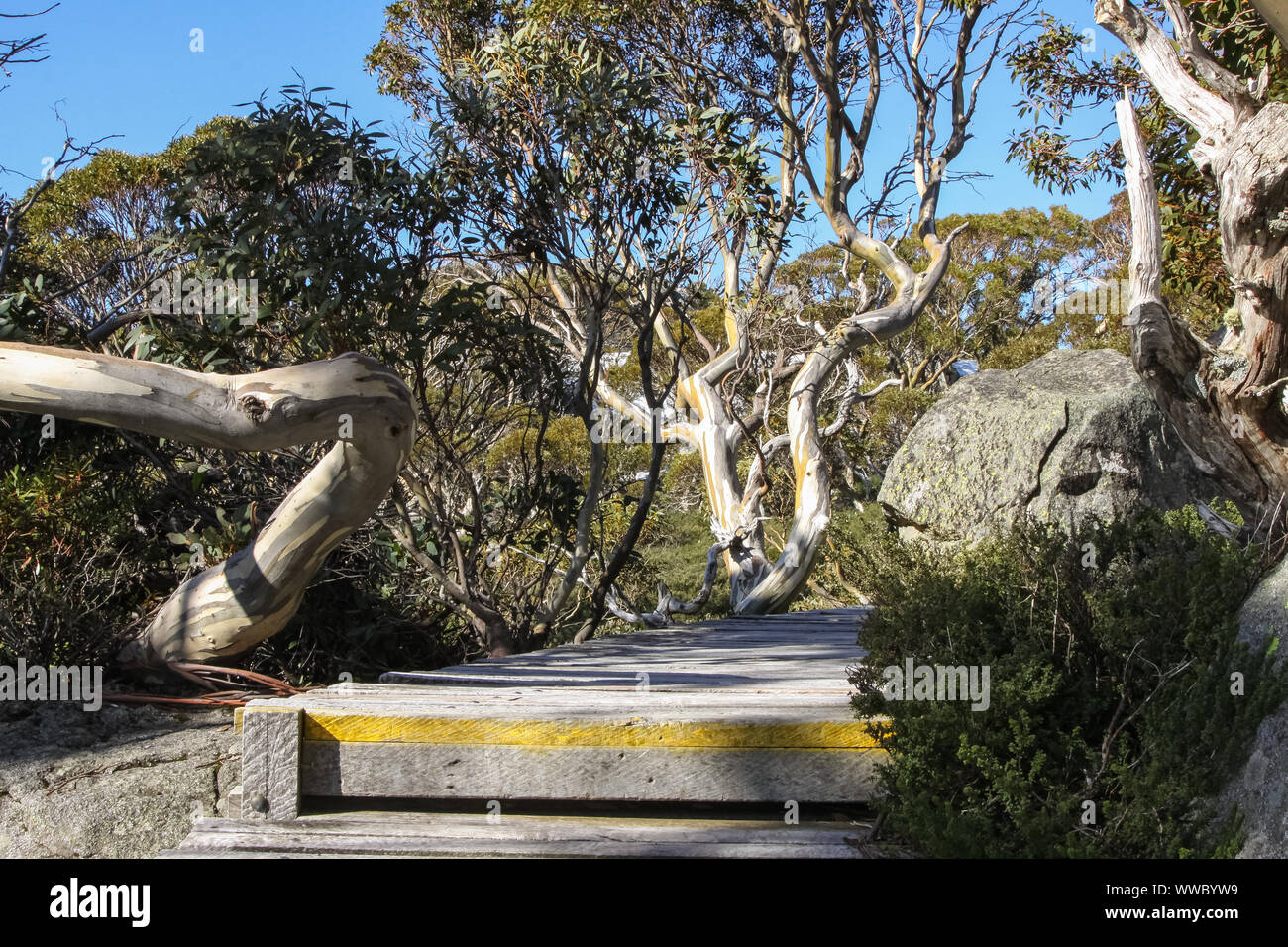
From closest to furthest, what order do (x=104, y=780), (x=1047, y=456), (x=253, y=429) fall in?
(x=253, y=429) → (x=104, y=780) → (x=1047, y=456)

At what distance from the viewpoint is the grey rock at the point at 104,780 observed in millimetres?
4523

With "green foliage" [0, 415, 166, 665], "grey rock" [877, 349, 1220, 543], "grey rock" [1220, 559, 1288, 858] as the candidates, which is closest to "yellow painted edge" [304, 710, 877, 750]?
"grey rock" [1220, 559, 1288, 858]

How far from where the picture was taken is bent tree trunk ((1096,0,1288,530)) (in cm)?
387

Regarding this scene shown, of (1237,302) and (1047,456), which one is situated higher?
(1237,302)

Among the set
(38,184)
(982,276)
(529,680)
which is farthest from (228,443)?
(982,276)

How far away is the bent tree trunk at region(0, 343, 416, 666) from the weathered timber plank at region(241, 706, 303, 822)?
4.24 ft

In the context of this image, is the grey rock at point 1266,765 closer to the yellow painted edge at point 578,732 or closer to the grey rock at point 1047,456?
the yellow painted edge at point 578,732

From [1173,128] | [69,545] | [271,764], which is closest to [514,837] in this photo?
[271,764]

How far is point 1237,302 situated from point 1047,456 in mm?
5100

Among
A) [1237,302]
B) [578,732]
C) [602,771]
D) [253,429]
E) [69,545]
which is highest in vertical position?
[1237,302]

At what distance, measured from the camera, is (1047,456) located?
361 inches

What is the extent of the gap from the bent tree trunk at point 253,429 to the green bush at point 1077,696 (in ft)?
7.09

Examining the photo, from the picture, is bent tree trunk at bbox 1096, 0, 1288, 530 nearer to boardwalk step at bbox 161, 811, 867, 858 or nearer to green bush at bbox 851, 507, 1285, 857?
green bush at bbox 851, 507, 1285, 857

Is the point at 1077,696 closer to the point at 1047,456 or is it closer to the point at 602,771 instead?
the point at 602,771
